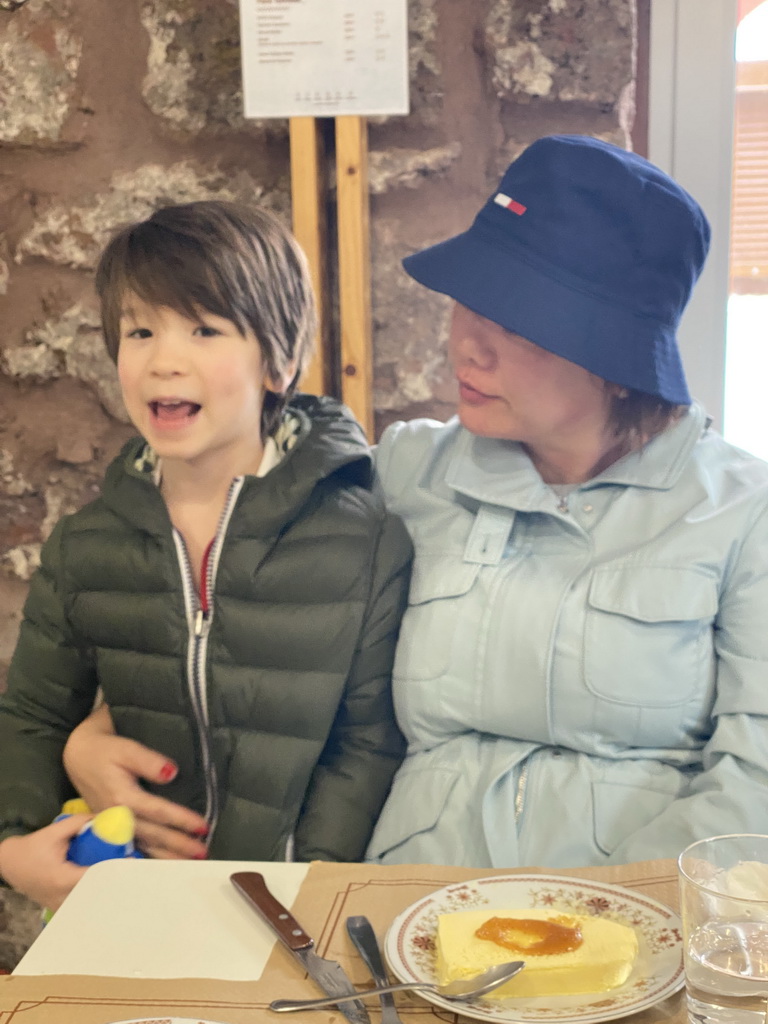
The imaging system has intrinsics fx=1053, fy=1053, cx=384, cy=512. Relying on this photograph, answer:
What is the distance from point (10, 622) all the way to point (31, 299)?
0.59 metres

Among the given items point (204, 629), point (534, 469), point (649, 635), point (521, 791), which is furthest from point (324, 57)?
point (521, 791)

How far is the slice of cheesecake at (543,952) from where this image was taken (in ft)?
2.53

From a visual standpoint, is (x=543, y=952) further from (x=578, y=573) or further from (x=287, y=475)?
(x=287, y=475)

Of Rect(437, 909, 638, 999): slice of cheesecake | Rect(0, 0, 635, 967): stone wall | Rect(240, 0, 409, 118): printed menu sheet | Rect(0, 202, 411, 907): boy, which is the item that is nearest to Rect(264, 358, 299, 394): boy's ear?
Rect(0, 202, 411, 907): boy

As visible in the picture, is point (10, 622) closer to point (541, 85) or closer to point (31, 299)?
point (31, 299)

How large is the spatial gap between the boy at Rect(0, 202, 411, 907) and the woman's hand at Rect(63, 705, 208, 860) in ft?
0.10

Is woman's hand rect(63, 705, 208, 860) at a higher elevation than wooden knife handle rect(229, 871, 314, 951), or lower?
lower

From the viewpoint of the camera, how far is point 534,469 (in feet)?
4.55

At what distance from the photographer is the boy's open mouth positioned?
1.34 meters

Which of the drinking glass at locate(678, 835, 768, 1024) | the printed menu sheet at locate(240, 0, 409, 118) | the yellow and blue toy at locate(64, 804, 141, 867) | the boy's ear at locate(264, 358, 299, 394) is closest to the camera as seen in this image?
the drinking glass at locate(678, 835, 768, 1024)

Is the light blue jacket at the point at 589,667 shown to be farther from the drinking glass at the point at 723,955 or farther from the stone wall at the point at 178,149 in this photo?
the stone wall at the point at 178,149

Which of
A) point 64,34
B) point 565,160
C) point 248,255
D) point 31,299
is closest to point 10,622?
point 31,299

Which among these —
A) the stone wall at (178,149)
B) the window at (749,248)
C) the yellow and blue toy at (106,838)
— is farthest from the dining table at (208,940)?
the window at (749,248)

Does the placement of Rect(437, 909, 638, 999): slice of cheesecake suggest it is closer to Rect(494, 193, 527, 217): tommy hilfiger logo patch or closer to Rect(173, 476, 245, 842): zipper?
Rect(173, 476, 245, 842): zipper
